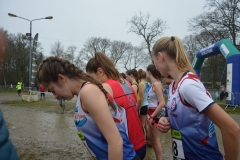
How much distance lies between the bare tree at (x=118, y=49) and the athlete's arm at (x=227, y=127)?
48682mm

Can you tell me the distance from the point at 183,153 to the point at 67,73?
1.11 metres

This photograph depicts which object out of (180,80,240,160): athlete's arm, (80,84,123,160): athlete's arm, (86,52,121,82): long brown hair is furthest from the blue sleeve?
(86,52,121,82): long brown hair

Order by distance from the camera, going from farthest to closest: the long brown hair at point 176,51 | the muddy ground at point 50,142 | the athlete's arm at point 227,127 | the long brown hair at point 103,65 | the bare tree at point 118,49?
1. the bare tree at point 118,49
2. the muddy ground at point 50,142
3. the long brown hair at point 103,65
4. the long brown hair at point 176,51
5. the athlete's arm at point 227,127

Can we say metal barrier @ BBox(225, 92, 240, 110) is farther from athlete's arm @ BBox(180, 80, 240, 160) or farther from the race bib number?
athlete's arm @ BBox(180, 80, 240, 160)

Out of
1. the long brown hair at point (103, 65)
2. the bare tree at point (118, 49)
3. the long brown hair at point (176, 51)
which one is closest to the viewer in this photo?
the long brown hair at point (176, 51)

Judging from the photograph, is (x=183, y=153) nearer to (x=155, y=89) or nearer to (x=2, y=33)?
(x=2, y=33)

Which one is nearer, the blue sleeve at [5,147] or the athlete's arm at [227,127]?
the blue sleeve at [5,147]

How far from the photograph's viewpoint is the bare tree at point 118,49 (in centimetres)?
5028

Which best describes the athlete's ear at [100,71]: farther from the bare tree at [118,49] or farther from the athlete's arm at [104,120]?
the bare tree at [118,49]

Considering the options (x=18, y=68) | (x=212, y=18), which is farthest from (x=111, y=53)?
(x=212, y=18)

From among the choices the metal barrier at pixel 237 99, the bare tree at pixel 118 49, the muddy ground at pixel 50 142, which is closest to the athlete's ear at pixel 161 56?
the muddy ground at pixel 50 142

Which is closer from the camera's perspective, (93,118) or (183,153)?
(93,118)

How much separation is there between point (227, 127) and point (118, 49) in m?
49.9

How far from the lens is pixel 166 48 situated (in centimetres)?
176
